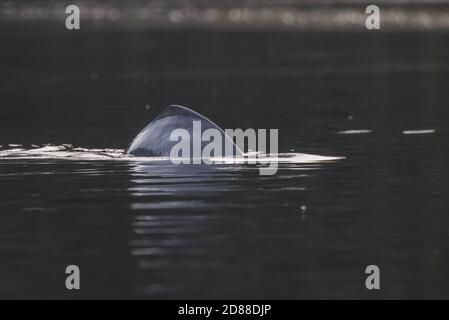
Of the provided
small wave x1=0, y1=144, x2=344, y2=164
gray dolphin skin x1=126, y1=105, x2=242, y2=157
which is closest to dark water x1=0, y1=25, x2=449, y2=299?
small wave x1=0, y1=144, x2=344, y2=164

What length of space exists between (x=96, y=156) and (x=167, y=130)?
187cm

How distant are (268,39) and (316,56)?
26.2 metres

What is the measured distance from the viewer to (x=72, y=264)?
54.9 feet

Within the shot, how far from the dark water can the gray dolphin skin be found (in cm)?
65

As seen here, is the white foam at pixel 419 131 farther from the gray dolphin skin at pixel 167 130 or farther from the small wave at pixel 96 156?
the gray dolphin skin at pixel 167 130

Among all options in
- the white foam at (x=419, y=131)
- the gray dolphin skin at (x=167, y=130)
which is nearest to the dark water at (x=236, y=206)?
the white foam at (x=419, y=131)

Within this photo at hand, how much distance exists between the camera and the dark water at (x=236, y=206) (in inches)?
628

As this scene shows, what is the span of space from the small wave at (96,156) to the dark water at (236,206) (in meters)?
0.46

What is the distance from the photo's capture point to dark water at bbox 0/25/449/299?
16.0 m

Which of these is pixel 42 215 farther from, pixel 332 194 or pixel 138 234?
pixel 332 194

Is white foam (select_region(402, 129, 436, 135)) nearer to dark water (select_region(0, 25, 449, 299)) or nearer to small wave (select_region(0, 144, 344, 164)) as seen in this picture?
dark water (select_region(0, 25, 449, 299))

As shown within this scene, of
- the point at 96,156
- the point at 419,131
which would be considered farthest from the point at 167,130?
the point at 419,131

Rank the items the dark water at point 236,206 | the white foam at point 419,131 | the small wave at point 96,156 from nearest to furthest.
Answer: the dark water at point 236,206 → the small wave at point 96,156 → the white foam at point 419,131
